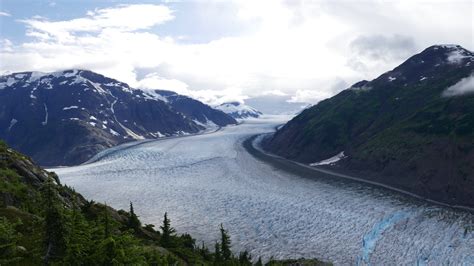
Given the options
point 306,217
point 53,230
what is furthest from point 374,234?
point 53,230

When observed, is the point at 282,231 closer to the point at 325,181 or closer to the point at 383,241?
the point at 383,241

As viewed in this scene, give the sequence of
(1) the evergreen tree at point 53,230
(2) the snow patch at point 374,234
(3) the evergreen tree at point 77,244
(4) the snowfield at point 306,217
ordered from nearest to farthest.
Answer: (3) the evergreen tree at point 77,244, (1) the evergreen tree at point 53,230, (2) the snow patch at point 374,234, (4) the snowfield at point 306,217

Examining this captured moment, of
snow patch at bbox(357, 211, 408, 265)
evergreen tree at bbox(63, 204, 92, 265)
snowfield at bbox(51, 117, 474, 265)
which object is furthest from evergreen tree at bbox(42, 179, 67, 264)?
snow patch at bbox(357, 211, 408, 265)

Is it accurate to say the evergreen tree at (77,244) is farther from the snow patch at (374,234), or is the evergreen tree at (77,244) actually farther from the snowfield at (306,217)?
the snow patch at (374,234)

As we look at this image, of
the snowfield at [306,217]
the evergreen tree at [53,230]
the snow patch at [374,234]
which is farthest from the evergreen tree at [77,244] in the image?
the snow patch at [374,234]

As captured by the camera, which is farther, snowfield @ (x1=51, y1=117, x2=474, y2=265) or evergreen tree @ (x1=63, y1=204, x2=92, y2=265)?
snowfield @ (x1=51, y1=117, x2=474, y2=265)

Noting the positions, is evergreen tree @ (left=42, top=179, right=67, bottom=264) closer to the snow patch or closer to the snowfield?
the snowfield

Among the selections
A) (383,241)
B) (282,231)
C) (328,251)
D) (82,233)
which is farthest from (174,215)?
(82,233)
